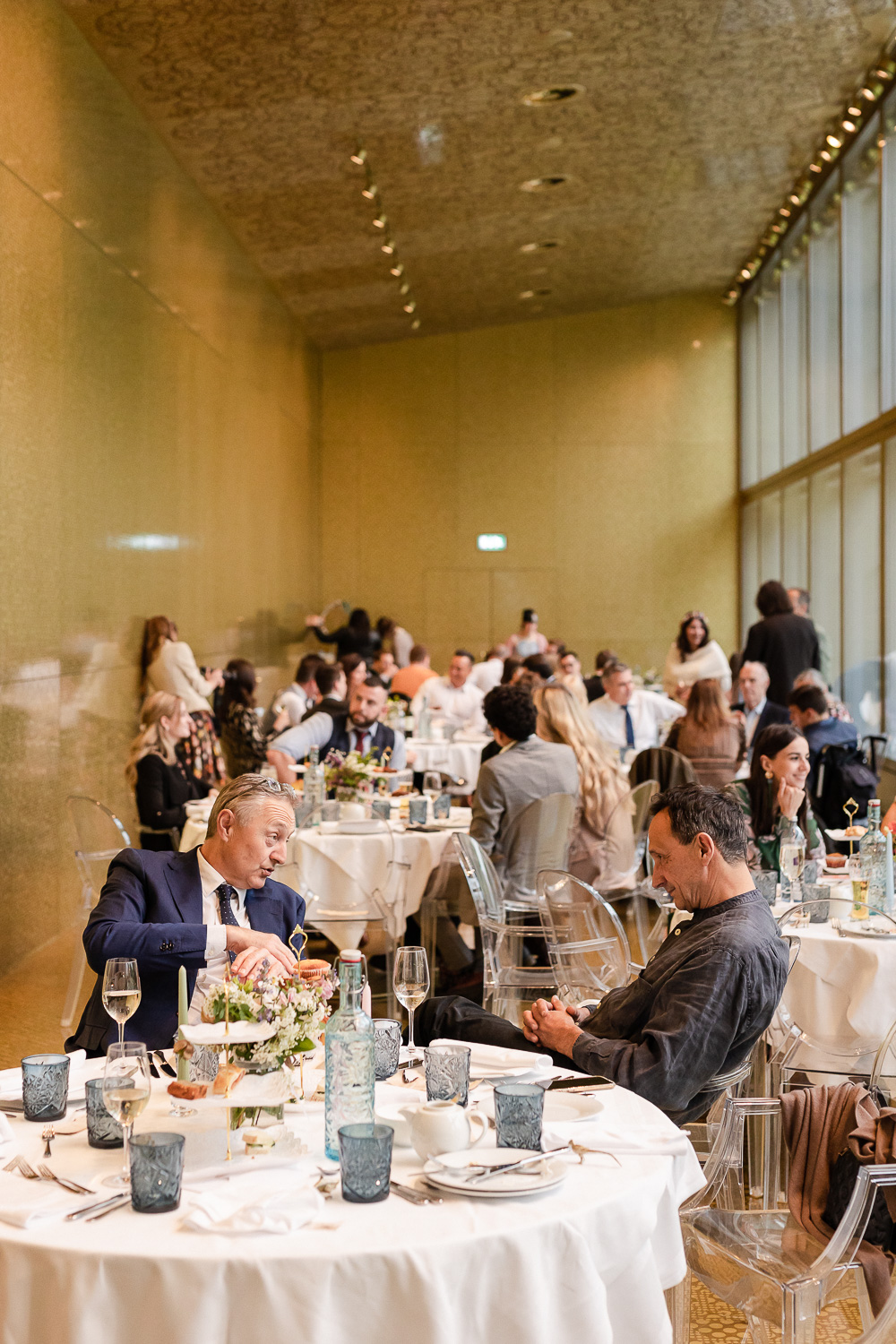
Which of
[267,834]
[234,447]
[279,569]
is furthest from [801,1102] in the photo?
[279,569]

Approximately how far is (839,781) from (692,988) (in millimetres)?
3718

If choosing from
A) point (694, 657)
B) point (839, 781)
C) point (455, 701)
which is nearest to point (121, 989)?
point (839, 781)

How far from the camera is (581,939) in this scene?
412cm

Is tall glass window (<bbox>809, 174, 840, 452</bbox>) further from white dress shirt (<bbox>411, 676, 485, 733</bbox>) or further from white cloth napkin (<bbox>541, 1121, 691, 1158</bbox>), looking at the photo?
white cloth napkin (<bbox>541, 1121, 691, 1158</bbox>)

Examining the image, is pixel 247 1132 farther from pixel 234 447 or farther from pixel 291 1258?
pixel 234 447

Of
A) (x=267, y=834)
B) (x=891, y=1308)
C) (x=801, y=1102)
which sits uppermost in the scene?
(x=267, y=834)

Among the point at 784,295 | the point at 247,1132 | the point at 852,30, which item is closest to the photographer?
the point at 247,1132

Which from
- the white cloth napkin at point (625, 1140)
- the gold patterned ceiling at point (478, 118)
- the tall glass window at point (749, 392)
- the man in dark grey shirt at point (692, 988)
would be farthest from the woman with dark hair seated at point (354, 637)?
the white cloth napkin at point (625, 1140)

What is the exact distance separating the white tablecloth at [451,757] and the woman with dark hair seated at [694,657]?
2553mm

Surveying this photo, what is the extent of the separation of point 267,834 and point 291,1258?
1.33m

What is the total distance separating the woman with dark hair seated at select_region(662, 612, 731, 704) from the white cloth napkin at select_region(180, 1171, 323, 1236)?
9378 millimetres

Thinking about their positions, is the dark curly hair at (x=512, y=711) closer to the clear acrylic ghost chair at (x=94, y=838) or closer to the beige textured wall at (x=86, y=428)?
the clear acrylic ghost chair at (x=94, y=838)

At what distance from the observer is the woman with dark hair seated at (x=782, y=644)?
9.62 metres

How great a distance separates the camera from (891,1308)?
7.11ft
